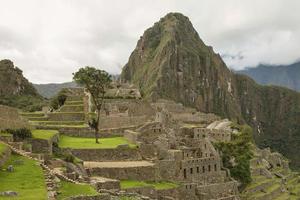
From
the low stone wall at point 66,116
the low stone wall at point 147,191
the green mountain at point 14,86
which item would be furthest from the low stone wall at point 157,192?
the green mountain at point 14,86

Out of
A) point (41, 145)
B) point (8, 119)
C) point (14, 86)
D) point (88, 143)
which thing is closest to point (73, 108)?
point (88, 143)

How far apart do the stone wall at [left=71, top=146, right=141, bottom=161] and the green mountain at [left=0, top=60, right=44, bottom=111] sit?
6150 cm

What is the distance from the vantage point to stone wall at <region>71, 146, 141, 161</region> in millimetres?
31844

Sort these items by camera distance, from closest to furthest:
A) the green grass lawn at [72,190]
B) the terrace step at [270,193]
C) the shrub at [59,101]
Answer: the green grass lawn at [72,190] → the terrace step at [270,193] → the shrub at [59,101]

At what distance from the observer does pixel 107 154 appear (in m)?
32.6

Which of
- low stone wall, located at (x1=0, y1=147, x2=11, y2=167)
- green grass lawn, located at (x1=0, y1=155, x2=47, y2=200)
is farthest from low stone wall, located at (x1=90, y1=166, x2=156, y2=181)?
green grass lawn, located at (x1=0, y1=155, x2=47, y2=200)

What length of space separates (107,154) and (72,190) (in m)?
14.0

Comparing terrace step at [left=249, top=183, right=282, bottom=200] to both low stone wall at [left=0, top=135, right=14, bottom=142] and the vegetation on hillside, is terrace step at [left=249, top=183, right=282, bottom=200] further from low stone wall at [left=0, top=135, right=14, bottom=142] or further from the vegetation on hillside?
low stone wall at [left=0, top=135, right=14, bottom=142]

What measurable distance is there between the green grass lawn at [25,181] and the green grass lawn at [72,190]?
75cm

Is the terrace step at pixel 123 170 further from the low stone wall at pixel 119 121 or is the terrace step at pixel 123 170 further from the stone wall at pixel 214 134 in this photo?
the low stone wall at pixel 119 121

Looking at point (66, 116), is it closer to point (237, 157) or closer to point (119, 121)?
point (119, 121)

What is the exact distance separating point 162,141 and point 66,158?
970 cm

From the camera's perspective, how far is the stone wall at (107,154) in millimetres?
31844

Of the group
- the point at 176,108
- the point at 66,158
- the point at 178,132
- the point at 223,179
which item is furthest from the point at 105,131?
the point at 176,108
